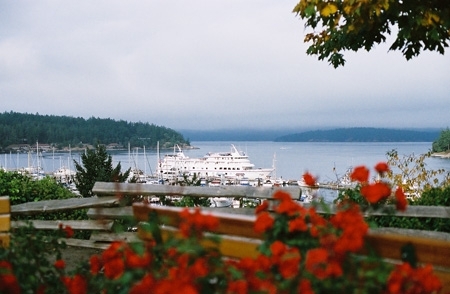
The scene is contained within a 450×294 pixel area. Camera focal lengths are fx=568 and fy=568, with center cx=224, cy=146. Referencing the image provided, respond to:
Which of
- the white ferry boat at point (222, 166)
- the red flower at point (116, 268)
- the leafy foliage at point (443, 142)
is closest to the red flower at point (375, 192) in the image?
the red flower at point (116, 268)

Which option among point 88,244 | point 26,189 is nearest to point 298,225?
point 88,244

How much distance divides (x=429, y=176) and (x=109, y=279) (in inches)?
371

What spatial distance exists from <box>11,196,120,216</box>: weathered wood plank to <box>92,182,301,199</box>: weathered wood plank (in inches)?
4.9

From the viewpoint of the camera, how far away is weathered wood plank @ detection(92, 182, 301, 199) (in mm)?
6730

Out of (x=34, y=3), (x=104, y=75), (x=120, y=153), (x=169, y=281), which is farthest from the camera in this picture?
(x=120, y=153)

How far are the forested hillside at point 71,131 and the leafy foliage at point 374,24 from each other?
249 feet

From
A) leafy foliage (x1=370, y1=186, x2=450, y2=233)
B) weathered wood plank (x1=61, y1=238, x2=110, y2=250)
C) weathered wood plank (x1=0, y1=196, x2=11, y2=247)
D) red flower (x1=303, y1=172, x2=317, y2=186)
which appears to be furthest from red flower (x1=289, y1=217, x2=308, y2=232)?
weathered wood plank (x1=61, y1=238, x2=110, y2=250)

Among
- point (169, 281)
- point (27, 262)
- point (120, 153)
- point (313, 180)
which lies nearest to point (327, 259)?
point (169, 281)

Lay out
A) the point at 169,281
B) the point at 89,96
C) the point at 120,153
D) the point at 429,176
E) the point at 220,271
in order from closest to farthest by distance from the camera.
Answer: the point at 169,281 < the point at 220,271 < the point at 429,176 < the point at 89,96 < the point at 120,153

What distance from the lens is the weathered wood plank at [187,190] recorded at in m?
6.73

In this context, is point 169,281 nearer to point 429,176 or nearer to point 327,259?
point 327,259

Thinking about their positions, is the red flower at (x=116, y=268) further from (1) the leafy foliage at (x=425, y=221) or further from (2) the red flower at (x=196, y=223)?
(1) the leafy foliage at (x=425, y=221)

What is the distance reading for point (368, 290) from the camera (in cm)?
249

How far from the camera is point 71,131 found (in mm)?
88625
